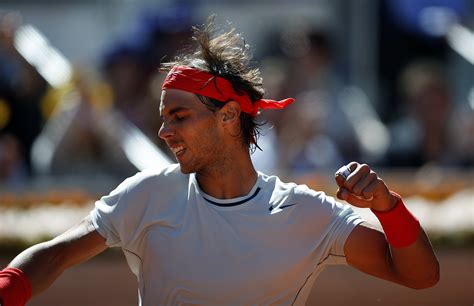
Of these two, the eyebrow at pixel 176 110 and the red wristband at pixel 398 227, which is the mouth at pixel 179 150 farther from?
the red wristband at pixel 398 227

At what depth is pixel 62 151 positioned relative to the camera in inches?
327

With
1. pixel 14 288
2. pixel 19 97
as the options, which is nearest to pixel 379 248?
pixel 14 288

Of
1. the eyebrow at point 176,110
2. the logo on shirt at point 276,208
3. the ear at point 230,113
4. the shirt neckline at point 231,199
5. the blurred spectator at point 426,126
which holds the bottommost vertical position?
the blurred spectator at point 426,126

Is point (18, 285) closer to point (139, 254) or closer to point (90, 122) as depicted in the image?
point (139, 254)

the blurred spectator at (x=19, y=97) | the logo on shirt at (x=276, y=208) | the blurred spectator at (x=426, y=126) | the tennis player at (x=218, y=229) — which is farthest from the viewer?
the blurred spectator at (x=426, y=126)

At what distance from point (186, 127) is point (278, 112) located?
480 cm

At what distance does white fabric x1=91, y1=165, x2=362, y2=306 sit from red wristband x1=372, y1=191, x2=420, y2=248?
15 centimetres

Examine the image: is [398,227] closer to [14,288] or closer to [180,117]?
[180,117]

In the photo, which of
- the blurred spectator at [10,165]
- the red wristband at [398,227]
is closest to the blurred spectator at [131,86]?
the blurred spectator at [10,165]

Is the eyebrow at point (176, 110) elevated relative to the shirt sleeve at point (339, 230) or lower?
elevated

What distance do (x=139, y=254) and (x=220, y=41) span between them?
2.71ft

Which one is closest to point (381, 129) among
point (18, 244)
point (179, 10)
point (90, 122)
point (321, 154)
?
point (321, 154)

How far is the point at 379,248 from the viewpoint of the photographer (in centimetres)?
368

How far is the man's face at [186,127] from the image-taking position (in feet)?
12.3
